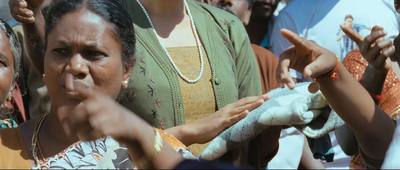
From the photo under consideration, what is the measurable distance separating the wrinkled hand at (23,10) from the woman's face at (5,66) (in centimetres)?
28

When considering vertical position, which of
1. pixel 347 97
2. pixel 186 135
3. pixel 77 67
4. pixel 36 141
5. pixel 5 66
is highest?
pixel 77 67

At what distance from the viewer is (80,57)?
2957 mm

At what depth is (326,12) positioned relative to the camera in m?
5.91

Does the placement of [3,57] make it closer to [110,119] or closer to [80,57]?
[80,57]

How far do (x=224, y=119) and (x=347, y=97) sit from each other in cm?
53

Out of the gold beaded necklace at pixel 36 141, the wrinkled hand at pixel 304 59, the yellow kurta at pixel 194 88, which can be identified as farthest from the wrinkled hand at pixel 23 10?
the wrinkled hand at pixel 304 59

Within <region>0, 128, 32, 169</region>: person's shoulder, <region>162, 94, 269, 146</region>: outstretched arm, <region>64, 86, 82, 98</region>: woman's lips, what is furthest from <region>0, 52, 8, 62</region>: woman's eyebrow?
<region>162, 94, 269, 146</region>: outstretched arm

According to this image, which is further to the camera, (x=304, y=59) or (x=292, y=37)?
(x=304, y=59)

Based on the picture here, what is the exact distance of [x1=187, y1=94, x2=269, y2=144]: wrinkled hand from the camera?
3.46 metres

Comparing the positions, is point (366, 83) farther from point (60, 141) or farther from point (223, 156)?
point (60, 141)

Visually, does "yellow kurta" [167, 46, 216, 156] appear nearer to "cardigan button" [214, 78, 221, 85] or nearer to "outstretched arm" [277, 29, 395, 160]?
"cardigan button" [214, 78, 221, 85]

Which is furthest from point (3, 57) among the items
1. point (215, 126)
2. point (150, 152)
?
point (150, 152)

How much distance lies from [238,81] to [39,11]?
103 centimetres

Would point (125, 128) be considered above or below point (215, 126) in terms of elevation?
above
